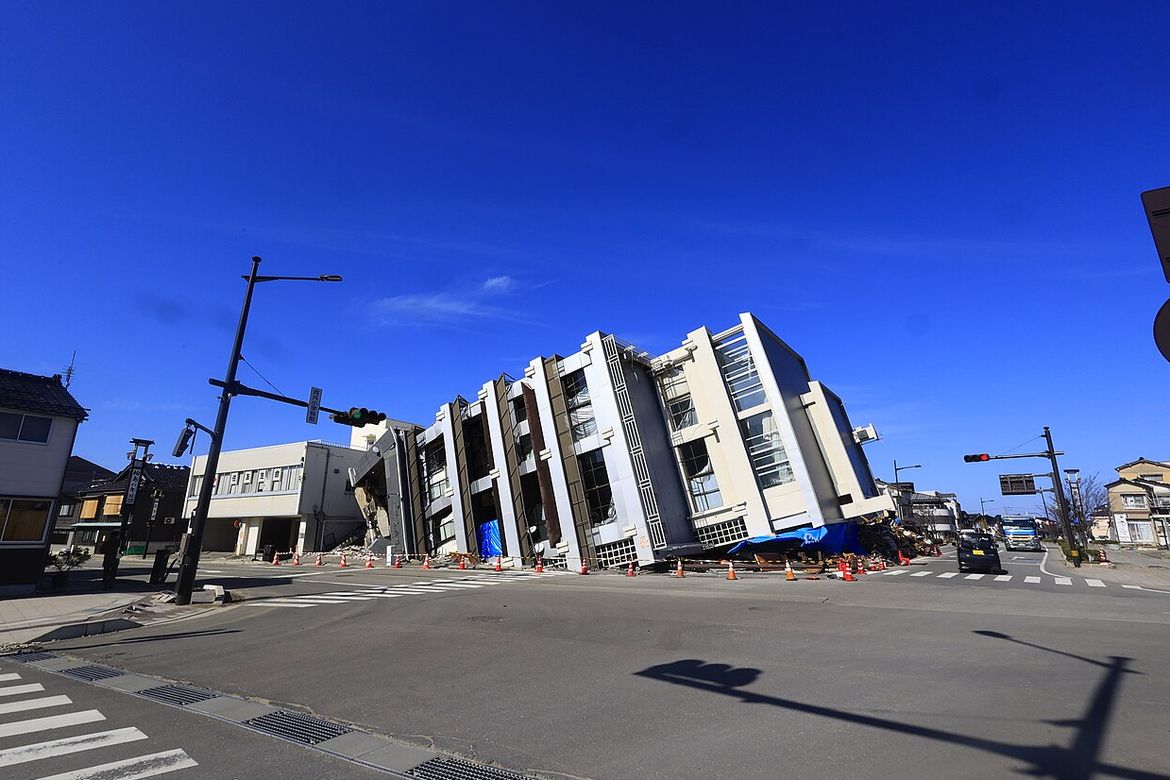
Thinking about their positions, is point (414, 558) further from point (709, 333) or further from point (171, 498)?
point (171, 498)

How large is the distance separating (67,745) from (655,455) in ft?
84.8

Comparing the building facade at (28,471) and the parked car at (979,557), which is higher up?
the building facade at (28,471)

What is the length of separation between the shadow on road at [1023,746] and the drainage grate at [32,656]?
33.2ft

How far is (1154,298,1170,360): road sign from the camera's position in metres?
3.12

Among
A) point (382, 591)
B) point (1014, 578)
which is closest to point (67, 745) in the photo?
point (382, 591)

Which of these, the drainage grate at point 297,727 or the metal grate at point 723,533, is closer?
the drainage grate at point 297,727

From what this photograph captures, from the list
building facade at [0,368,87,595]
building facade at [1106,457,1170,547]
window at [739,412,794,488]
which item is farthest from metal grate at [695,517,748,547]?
building facade at [1106,457,1170,547]

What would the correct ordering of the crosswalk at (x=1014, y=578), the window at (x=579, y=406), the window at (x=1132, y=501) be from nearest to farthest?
the crosswalk at (x=1014, y=578) < the window at (x=579, y=406) < the window at (x=1132, y=501)

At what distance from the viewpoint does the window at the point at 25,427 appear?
18.1 m

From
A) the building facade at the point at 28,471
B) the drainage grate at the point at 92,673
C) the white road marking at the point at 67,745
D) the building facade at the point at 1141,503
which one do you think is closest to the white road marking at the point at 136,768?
the white road marking at the point at 67,745

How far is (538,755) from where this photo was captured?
475 centimetres

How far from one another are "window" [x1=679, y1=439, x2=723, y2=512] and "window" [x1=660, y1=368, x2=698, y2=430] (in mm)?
1357

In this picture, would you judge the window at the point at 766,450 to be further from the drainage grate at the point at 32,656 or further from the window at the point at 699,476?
the drainage grate at the point at 32,656

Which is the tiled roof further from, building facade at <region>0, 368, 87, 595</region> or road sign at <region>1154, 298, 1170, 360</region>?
road sign at <region>1154, 298, 1170, 360</region>
